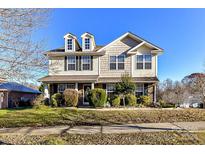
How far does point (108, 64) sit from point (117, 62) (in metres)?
0.72

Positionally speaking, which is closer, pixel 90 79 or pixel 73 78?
pixel 90 79

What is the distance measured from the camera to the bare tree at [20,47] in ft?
20.2

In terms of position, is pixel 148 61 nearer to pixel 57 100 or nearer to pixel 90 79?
pixel 90 79

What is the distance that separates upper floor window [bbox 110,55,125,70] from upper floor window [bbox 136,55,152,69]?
45.7 inches

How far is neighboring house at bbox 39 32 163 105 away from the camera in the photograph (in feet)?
55.0

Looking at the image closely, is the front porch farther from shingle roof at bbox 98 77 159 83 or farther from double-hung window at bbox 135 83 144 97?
shingle roof at bbox 98 77 159 83

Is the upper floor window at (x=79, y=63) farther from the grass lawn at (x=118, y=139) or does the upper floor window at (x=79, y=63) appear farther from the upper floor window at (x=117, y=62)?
the grass lawn at (x=118, y=139)

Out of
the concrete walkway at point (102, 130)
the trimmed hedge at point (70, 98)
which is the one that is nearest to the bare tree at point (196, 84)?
the trimmed hedge at point (70, 98)

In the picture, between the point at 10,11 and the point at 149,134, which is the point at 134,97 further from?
the point at 10,11

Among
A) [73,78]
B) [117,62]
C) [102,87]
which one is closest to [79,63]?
[73,78]

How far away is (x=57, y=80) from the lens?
1623 centimetres

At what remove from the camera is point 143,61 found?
1697 cm

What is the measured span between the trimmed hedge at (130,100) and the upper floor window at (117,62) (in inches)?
101
